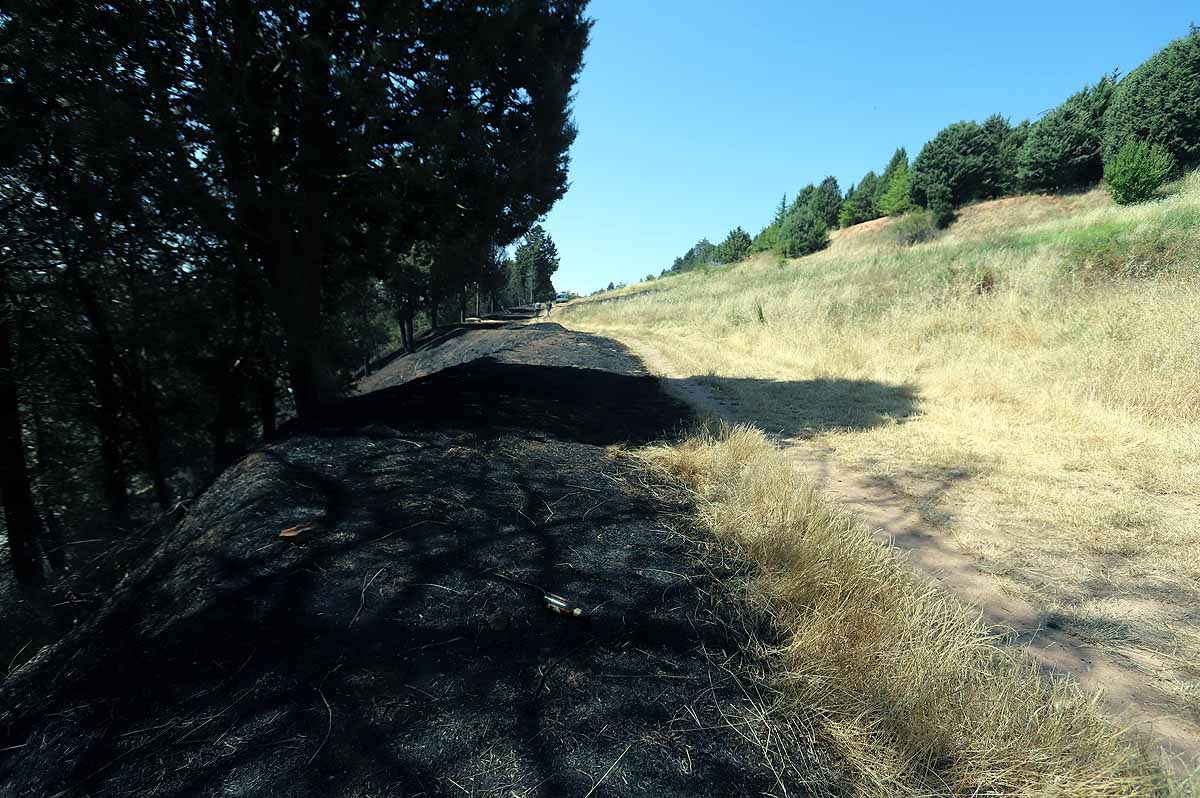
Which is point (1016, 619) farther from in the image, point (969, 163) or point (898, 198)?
point (898, 198)

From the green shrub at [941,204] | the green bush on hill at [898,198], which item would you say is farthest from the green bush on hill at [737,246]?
the green shrub at [941,204]

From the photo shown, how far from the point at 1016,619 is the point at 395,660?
107 inches

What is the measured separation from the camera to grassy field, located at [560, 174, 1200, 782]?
101 inches

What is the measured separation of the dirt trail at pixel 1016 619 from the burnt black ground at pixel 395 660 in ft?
4.18

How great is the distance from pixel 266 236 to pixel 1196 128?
3802 centimetres

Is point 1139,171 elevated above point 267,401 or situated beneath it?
elevated above

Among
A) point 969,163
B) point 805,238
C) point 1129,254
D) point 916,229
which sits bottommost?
point 1129,254

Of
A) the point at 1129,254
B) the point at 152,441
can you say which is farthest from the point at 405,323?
the point at 1129,254

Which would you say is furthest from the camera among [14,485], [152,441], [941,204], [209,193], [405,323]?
[941,204]

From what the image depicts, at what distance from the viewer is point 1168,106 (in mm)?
23797

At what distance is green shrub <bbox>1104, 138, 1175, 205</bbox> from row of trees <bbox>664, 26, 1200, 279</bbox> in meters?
0.04

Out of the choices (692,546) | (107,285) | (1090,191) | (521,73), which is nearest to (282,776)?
(692,546)

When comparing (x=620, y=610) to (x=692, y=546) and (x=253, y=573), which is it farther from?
(x=253, y=573)

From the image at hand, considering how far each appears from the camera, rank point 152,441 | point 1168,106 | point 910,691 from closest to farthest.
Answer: point 910,691 < point 152,441 < point 1168,106
